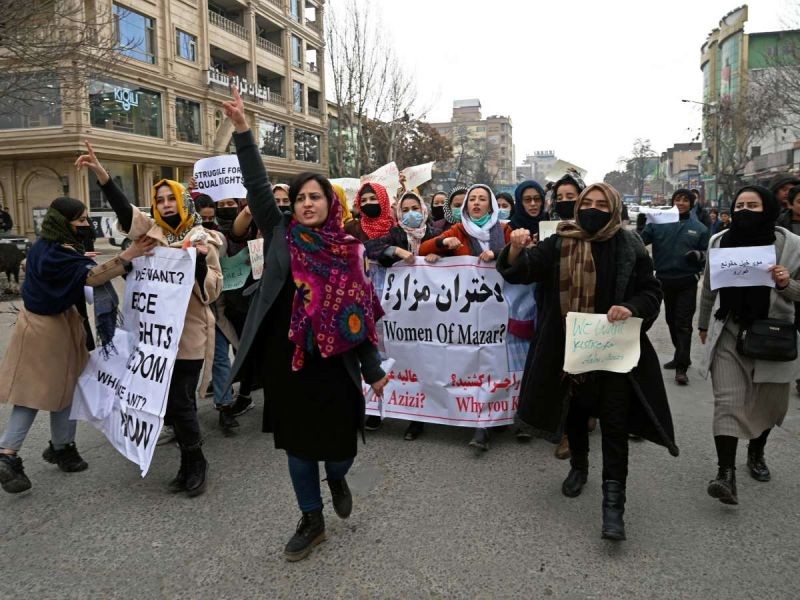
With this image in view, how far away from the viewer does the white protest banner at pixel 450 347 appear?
4676 mm

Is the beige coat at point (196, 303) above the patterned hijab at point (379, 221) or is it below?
below

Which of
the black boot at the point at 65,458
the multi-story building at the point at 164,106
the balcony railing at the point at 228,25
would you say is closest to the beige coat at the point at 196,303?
the black boot at the point at 65,458

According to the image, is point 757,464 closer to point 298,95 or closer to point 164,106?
point 164,106

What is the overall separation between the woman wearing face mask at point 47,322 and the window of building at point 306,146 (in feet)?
132

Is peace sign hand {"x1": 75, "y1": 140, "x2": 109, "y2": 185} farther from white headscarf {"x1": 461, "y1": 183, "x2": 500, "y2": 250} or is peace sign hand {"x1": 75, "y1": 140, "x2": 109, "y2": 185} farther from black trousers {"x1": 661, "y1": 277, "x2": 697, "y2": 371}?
black trousers {"x1": 661, "y1": 277, "x2": 697, "y2": 371}

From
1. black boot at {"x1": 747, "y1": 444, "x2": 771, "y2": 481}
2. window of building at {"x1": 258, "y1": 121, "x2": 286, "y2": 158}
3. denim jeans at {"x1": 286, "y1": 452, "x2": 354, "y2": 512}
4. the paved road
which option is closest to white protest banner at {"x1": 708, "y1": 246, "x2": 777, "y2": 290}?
black boot at {"x1": 747, "y1": 444, "x2": 771, "y2": 481}

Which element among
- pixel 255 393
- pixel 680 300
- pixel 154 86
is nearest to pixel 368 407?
pixel 255 393

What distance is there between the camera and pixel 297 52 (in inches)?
1684

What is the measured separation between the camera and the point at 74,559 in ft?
9.90

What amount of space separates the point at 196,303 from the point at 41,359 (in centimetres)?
101

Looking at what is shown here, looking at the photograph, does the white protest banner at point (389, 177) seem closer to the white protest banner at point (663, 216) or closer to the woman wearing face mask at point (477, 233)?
the white protest banner at point (663, 216)

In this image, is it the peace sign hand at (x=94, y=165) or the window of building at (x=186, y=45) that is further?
the window of building at (x=186, y=45)

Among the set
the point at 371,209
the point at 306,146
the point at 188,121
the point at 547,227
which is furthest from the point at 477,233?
the point at 306,146

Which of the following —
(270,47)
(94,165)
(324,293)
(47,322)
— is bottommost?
(47,322)
